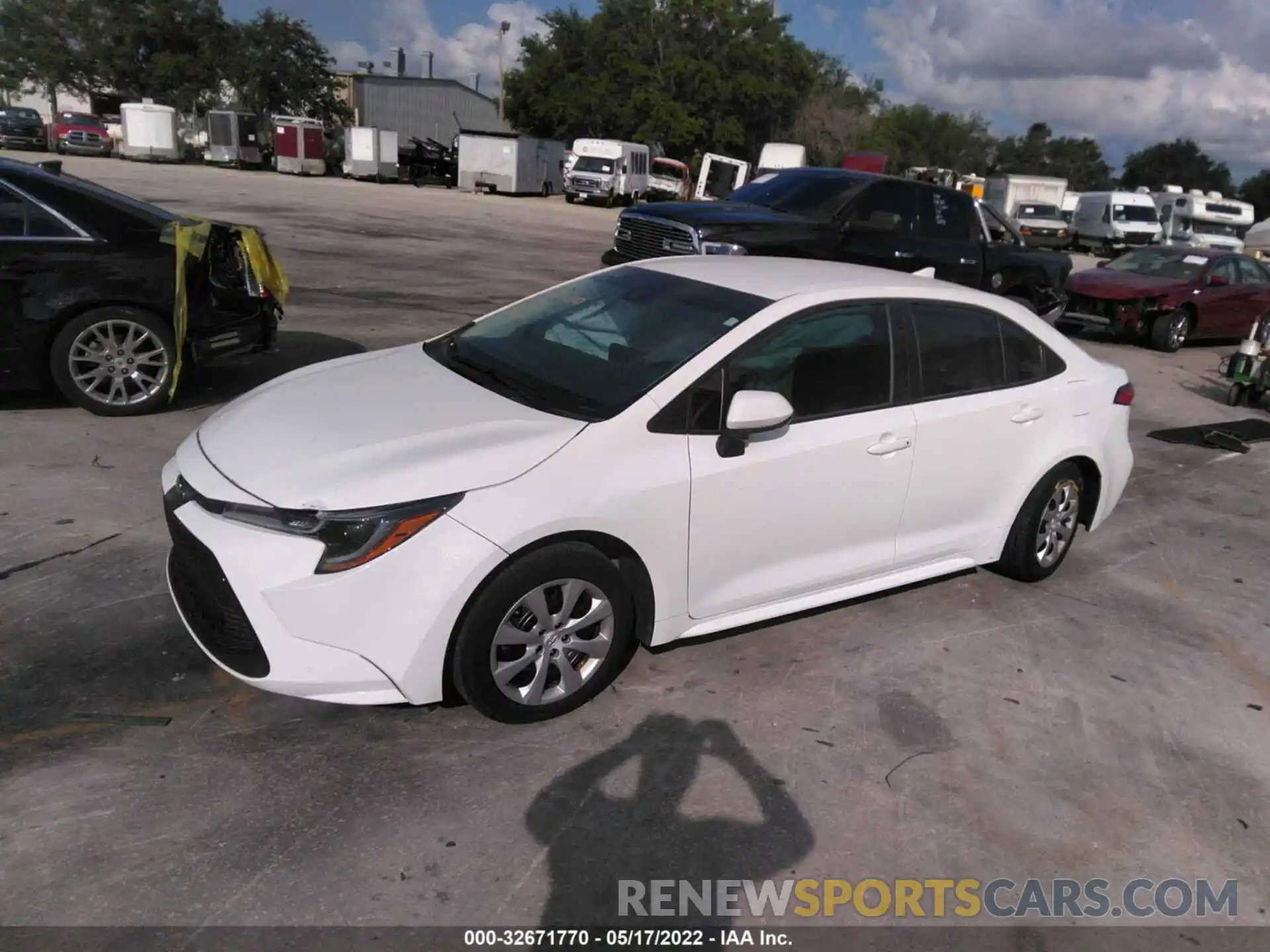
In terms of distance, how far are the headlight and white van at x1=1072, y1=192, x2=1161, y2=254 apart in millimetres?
35500

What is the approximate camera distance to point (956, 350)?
4.62m

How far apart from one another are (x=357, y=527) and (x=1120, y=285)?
13.3 metres

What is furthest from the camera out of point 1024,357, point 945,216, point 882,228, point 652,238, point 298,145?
point 298,145

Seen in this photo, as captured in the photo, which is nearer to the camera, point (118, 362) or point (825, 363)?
point (825, 363)

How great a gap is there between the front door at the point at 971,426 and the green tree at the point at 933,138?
6905cm

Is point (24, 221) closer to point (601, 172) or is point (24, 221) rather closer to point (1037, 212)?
point (1037, 212)

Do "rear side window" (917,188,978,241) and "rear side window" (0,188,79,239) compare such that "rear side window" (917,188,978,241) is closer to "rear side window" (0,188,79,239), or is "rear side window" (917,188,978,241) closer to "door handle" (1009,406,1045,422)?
"door handle" (1009,406,1045,422)

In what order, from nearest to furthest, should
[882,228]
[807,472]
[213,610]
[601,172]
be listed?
[213,610] < [807,472] < [882,228] < [601,172]

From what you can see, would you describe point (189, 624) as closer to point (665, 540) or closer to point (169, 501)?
point (169, 501)

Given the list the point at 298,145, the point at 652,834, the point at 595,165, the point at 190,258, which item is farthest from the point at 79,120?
the point at 652,834

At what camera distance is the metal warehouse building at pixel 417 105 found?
6906 cm

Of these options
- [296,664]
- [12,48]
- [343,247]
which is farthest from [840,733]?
[12,48]

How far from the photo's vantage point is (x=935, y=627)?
4.70 m

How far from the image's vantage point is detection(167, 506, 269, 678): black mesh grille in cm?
323
